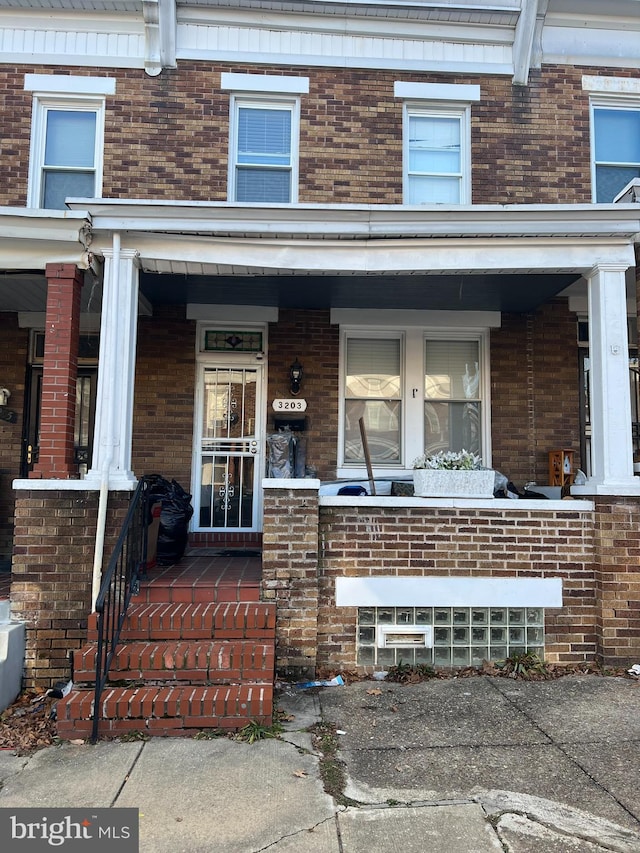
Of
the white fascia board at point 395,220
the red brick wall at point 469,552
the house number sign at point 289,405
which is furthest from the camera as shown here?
the house number sign at point 289,405

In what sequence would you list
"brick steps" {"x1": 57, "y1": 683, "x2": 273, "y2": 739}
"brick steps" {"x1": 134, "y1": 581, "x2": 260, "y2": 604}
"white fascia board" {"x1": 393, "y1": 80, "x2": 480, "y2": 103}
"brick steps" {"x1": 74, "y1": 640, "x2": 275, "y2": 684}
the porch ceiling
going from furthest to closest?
"white fascia board" {"x1": 393, "y1": 80, "x2": 480, "y2": 103}
the porch ceiling
"brick steps" {"x1": 134, "y1": 581, "x2": 260, "y2": 604}
"brick steps" {"x1": 74, "y1": 640, "x2": 275, "y2": 684}
"brick steps" {"x1": 57, "y1": 683, "x2": 273, "y2": 739}

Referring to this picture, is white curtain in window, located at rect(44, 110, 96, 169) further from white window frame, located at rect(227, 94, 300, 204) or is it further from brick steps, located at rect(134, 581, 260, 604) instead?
brick steps, located at rect(134, 581, 260, 604)

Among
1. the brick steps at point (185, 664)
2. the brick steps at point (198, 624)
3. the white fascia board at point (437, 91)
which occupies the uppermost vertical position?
the white fascia board at point (437, 91)

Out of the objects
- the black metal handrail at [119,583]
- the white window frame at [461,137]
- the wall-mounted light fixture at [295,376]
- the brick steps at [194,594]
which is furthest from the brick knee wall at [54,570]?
the white window frame at [461,137]

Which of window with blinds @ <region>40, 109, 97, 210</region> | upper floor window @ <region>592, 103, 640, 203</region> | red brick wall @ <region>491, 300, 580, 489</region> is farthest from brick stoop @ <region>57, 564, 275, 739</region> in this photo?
upper floor window @ <region>592, 103, 640, 203</region>

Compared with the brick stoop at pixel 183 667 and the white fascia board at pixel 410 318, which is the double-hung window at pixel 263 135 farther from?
the brick stoop at pixel 183 667

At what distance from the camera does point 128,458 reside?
5273 mm

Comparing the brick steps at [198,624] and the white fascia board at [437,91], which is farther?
the white fascia board at [437,91]

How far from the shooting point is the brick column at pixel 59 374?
5.18m

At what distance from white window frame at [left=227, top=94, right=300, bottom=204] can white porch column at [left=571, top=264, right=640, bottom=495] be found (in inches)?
148

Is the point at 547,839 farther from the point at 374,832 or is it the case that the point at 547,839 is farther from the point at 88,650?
the point at 88,650

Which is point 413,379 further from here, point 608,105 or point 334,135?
point 608,105

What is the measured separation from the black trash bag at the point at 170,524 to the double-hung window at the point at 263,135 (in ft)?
12.3

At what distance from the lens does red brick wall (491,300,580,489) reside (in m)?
7.21
